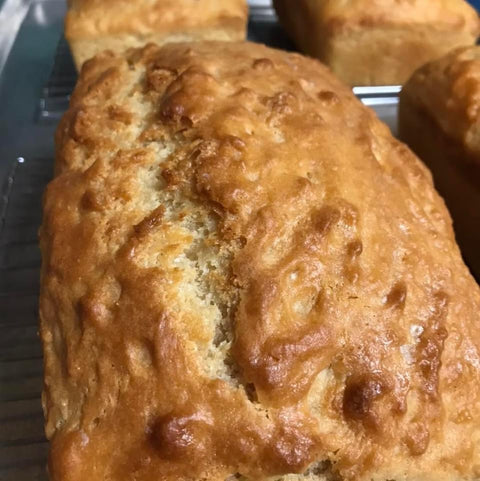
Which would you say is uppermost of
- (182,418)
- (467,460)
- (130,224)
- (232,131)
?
(232,131)

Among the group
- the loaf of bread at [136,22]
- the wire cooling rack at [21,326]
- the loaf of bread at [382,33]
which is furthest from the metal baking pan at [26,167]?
the loaf of bread at [136,22]

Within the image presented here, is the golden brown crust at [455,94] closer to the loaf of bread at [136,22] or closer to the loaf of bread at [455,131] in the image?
the loaf of bread at [455,131]

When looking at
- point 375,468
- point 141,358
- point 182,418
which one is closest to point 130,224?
point 141,358

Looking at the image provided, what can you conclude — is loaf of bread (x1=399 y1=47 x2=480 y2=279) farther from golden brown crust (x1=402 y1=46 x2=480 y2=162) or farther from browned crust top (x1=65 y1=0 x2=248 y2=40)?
browned crust top (x1=65 y1=0 x2=248 y2=40)

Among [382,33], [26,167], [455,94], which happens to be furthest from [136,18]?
[455,94]

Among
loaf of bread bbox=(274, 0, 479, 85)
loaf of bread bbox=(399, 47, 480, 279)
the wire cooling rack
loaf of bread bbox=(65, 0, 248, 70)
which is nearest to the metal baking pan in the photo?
the wire cooling rack

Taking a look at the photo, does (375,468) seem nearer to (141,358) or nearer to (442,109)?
(141,358)

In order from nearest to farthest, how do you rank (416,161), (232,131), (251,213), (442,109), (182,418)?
(182,418) → (251,213) → (232,131) → (416,161) → (442,109)

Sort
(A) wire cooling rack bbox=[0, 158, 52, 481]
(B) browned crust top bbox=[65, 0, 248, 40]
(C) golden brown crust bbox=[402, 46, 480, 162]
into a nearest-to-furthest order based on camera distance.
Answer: (A) wire cooling rack bbox=[0, 158, 52, 481] → (C) golden brown crust bbox=[402, 46, 480, 162] → (B) browned crust top bbox=[65, 0, 248, 40]
